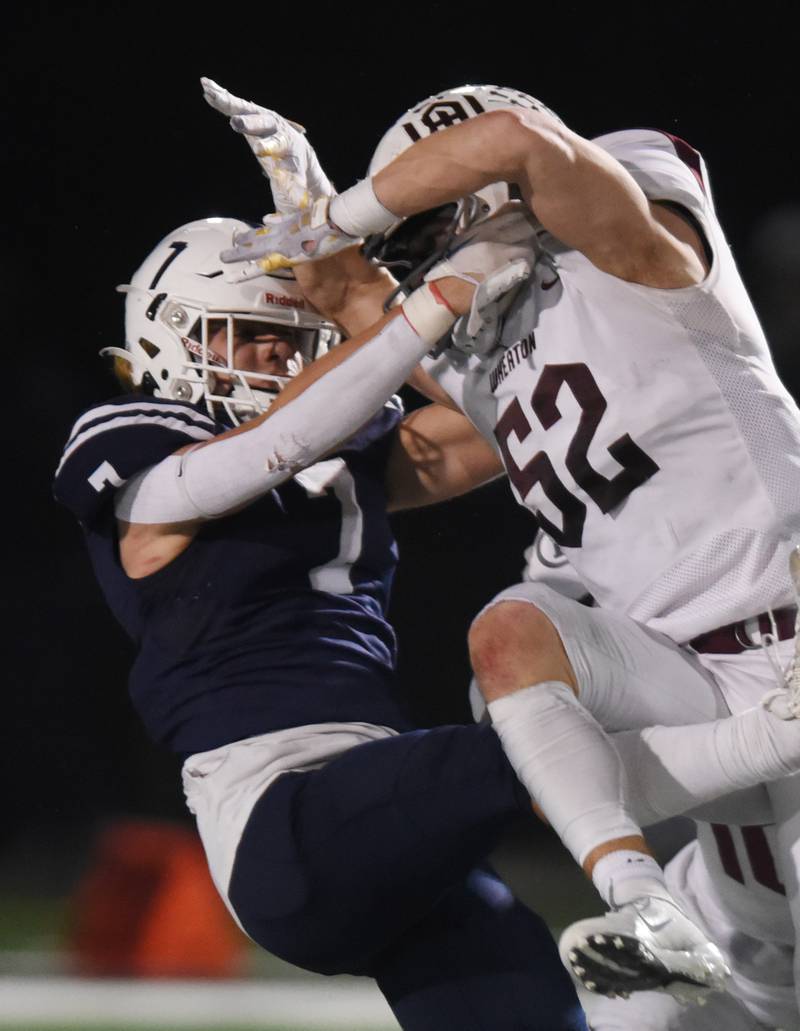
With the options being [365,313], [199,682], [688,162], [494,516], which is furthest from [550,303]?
[494,516]

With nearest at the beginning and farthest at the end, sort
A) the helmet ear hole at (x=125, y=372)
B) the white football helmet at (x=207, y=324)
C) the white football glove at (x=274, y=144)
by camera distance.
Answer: the white football glove at (x=274, y=144)
the white football helmet at (x=207, y=324)
the helmet ear hole at (x=125, y=372)

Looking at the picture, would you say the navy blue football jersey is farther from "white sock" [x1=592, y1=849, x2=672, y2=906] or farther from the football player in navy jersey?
"white sock" [x1=592, y1=849, x2=672, y2=906]

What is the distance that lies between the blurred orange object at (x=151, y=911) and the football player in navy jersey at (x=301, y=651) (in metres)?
1.77

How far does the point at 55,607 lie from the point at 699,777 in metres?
2.50

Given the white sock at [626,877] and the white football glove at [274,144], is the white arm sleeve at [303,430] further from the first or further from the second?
the white sock at [626,877]

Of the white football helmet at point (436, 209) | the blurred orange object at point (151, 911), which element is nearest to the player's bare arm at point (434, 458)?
the white football helmet at point (436, 209)

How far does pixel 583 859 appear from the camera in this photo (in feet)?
4.05

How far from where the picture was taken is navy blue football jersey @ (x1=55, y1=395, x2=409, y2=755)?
62.2 inches

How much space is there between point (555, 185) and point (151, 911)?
248cm

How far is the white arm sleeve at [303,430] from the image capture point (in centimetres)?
152

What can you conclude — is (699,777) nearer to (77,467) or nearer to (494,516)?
(77,467)

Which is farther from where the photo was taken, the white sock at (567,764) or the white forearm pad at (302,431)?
the white forearm pad at (302,431)

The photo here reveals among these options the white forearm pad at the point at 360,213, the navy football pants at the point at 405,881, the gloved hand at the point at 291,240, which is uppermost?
the white forearm pad at the point at 360,213

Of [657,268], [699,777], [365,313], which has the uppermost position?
[657,268]
